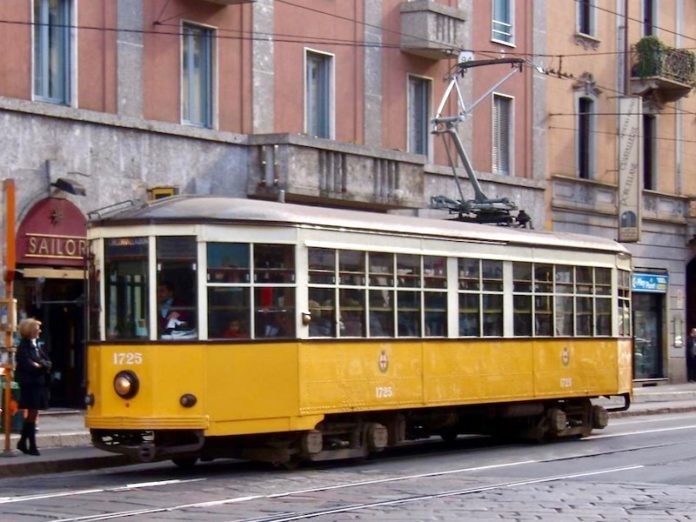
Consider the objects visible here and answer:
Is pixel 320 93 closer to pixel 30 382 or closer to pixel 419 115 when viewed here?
pixel 419 115

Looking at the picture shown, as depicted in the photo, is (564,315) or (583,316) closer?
(564,315)

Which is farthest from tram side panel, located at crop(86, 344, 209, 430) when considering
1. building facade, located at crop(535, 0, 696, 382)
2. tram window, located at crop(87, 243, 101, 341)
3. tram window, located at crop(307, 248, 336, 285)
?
building facade, located at crop(535, 0, 696, 382)

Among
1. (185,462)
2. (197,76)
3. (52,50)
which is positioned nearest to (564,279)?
(185,462)

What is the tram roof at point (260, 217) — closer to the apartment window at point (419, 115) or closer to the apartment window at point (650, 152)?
the apartment window at point (419, 115)

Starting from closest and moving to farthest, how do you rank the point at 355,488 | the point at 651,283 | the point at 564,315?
the point at 355,488, the point at 564,315, the point at 651,283

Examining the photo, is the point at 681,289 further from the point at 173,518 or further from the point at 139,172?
the point at 173,518

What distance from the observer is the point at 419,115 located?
31.7 metres

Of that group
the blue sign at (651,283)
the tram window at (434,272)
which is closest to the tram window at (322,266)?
the tram window at (434,272)

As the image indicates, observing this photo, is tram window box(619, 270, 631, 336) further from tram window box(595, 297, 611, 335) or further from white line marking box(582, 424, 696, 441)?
white line marking box(582, 424, 696, 441)

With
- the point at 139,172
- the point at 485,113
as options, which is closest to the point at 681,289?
the point at 485,113

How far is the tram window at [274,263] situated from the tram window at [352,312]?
859 millimetres

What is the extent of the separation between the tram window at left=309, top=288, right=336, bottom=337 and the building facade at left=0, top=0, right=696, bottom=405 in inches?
266

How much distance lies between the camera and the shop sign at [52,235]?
22828mm

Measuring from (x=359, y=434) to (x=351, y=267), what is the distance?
1907 millimetres
